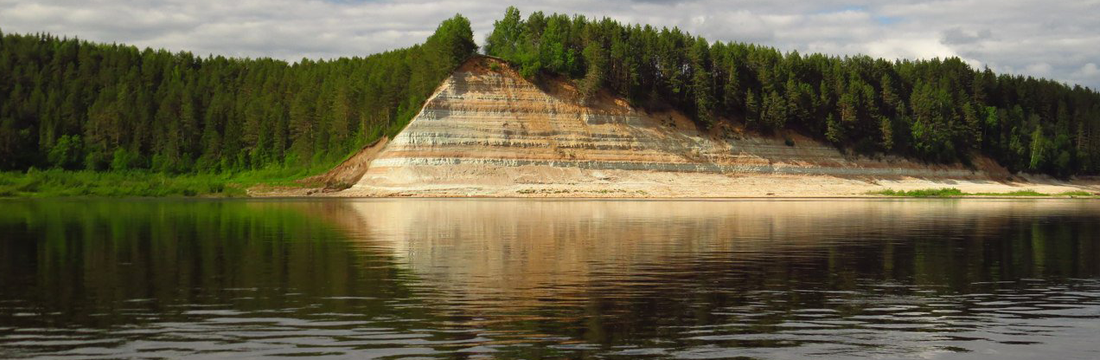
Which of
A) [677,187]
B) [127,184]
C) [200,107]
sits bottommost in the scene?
[677,187]

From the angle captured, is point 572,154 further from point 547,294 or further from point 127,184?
point 547,294

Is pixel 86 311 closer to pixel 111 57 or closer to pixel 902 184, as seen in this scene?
pixel 902 184

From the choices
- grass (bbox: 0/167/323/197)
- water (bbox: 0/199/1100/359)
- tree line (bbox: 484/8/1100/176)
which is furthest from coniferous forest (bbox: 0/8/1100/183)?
water (bbox: 0/199/1100/359)

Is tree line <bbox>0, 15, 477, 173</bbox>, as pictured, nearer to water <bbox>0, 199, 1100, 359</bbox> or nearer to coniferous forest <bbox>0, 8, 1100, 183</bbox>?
coniferous forest <bbox>0, 8, 1100, 183</bbox>

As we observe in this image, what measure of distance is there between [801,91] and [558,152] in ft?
103

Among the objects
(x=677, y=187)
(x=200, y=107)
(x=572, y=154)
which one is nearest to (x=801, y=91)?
(x=677, y=187)

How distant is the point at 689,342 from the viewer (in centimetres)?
1537

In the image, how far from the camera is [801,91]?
343 feet

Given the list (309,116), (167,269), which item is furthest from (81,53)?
(167,269)

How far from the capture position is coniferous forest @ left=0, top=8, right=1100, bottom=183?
10000 centimetres

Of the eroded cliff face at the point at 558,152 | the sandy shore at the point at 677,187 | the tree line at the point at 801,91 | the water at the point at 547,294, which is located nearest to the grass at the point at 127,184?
the sandy shore at the point at 677,187

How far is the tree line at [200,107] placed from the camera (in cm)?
10194

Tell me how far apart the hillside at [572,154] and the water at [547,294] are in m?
45.7

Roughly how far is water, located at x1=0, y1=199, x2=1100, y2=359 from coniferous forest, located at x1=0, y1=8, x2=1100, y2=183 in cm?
6063
